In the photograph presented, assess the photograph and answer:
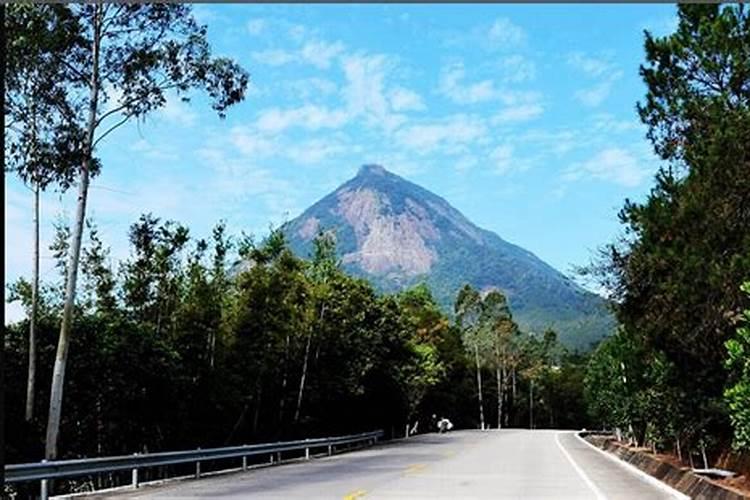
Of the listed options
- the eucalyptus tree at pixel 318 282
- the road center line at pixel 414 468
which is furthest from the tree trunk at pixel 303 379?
the road center line at pixel 414 468

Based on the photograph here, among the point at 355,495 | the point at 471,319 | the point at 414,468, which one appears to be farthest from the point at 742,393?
the point at 471,319

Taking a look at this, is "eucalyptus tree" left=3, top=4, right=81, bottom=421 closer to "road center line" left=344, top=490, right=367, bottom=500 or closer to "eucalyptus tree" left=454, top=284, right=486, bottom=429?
"road center line" left=344, top=490, right=367, bottom=500

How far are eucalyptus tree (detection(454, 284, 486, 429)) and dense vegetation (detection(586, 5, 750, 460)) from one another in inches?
3114

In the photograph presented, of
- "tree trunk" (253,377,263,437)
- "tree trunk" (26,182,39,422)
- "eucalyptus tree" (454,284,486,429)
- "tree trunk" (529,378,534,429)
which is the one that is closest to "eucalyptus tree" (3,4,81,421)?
"tree trunk" (26,182,39,422)

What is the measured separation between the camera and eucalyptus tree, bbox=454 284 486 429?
10150 cm

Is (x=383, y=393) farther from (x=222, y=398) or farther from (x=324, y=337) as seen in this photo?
(x=222, y=398)

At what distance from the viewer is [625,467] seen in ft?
79.5

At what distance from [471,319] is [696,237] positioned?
9084 cm

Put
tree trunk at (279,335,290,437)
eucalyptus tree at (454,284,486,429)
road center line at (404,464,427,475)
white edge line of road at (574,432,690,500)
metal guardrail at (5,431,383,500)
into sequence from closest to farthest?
metal guardrail at (5,431,383,500) < white edge line of road at (574,432,690,500) < road center line at (404,464,427,475) < tree trunk at (279,335,290,437) < eucalyptus tree at (454,284,486,429)

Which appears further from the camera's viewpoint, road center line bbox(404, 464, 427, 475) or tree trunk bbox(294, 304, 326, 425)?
tree trunk bbox(294, 304, 326, 425)

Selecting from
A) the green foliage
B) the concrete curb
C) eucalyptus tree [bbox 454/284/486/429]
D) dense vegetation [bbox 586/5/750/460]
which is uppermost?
eucalyptus tree [bbox 454/284/486/429]

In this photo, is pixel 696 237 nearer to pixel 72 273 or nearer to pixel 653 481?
pixel 653 481

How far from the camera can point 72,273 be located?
20.4 metres

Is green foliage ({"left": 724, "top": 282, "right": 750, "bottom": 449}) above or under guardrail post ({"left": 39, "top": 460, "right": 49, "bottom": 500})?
above
